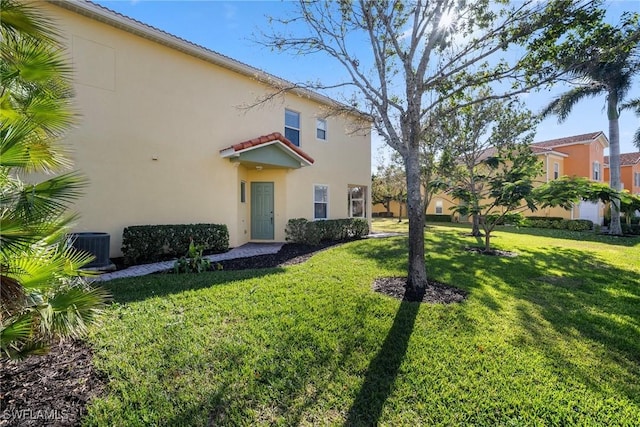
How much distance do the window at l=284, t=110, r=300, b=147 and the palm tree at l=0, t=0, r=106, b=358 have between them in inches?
446

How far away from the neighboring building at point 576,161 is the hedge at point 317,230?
15242mm

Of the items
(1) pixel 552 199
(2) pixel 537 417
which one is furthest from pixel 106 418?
(1) pixel 552 199

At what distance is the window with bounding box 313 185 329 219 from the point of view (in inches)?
618

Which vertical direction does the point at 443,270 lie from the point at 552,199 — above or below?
below

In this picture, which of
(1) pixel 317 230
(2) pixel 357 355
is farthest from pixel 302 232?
(2) pixel 357 355

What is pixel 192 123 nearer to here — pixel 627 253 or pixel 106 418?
pixel 106 418

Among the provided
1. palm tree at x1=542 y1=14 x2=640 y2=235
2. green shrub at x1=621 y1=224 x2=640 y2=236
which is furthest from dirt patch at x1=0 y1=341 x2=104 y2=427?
green shrub at x1=621 y1=224 x2=640 y2=236

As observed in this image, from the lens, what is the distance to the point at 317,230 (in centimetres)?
1334

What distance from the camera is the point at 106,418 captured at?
9.66 feet

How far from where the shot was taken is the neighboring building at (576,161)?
2739 cm

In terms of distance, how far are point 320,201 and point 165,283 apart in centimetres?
1006

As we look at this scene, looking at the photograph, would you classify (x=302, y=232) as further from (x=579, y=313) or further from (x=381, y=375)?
(x=381, y=375)

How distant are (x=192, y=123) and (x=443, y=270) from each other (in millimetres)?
9948

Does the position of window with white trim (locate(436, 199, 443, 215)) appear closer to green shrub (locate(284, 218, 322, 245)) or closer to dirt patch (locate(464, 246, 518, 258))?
dirt patch (locate(464, 246, 518, 258))
